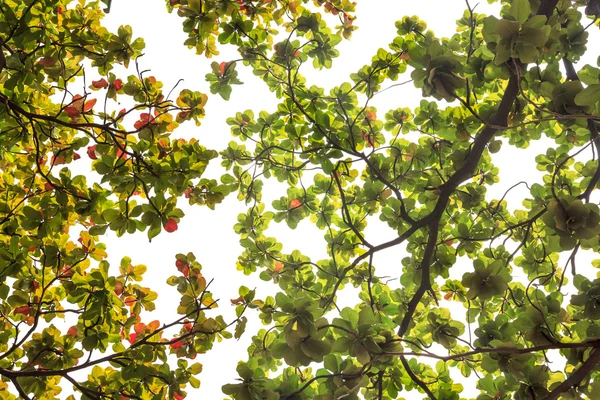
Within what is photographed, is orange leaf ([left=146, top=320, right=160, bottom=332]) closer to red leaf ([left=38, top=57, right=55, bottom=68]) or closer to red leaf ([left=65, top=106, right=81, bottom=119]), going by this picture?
red leaf ([left=65, top=106, right=81, bottom=119])

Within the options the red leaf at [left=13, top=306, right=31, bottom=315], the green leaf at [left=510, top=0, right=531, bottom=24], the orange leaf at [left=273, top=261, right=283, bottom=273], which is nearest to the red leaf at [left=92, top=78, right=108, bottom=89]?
the red leaf at [left=13, top=306, right=31, bottom=315]

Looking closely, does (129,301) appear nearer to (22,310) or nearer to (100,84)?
(22,310)

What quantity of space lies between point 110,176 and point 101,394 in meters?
0.80

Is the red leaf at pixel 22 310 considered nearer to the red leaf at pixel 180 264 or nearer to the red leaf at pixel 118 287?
the red leaf at pixel 118 287

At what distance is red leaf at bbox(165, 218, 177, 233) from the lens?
1.62 m

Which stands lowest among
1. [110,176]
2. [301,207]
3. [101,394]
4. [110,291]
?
[101,394]

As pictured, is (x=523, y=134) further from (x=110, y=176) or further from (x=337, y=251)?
(x=110, y=176)

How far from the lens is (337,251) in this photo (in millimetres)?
2160

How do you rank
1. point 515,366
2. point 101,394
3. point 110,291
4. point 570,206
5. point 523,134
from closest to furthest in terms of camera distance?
point 570,206 → point 515,366 → point 101,394 → point 110,291 → point 523,134

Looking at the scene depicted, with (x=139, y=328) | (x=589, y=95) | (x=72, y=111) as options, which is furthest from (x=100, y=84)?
(x=589, y=95)

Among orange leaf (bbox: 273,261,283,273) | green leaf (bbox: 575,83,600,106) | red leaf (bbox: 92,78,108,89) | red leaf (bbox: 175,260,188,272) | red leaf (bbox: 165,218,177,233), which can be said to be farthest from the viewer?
orange leaf (bbox: 273,261,283,273)

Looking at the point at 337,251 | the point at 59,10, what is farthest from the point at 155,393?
the point at 59,10

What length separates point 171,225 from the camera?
5.32 feet

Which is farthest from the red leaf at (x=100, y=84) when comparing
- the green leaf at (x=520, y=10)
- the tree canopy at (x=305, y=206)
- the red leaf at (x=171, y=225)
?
the green leaf at (x=520, y=10)
